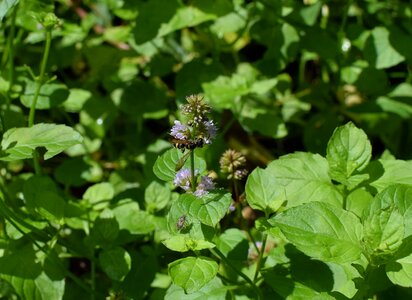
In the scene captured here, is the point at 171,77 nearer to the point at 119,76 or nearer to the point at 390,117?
the point at 119,76

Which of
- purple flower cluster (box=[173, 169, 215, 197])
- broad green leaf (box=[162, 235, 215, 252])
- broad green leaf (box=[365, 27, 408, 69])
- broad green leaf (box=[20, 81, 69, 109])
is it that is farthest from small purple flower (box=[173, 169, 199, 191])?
broad green leaf (box=[365, 27, 408, 69])

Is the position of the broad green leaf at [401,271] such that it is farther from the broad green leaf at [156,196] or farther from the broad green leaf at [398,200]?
the broad green leaf at [156,196]

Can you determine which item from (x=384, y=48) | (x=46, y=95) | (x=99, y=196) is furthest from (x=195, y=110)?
(x=384, y=48)

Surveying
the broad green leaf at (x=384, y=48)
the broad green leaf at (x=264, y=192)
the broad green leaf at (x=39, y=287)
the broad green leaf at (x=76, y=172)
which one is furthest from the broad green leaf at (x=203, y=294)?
the broad green leaf at (x=384, y=48)

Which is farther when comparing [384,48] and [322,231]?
[384,48]

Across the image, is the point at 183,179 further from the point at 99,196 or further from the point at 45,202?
the point at 99,196

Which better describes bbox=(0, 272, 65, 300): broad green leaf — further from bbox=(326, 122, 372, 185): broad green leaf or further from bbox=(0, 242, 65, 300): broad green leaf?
bbox=(326, 122, 372, 185): broad green leaf
